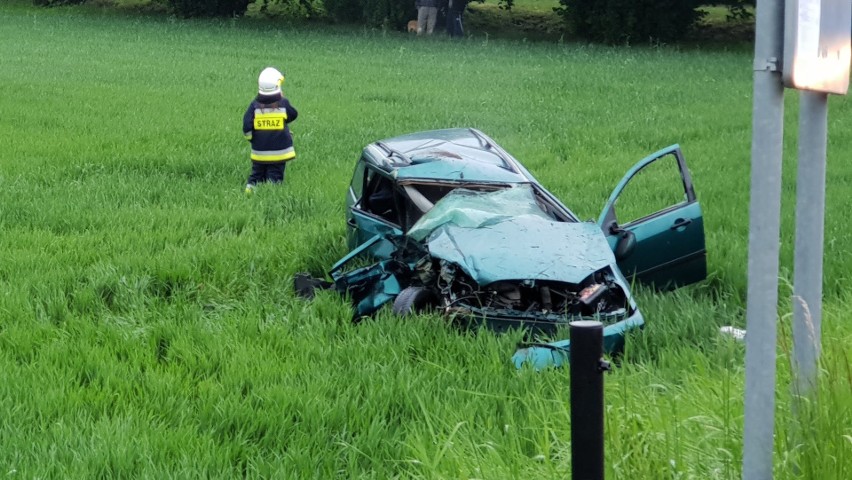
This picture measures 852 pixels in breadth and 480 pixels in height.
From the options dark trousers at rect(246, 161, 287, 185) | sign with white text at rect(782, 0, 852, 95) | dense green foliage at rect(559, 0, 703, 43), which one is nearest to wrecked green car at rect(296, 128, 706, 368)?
sign with white text at rect(782, 0, 852, 95)

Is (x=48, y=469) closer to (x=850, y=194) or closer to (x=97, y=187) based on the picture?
(x=97, y=187)

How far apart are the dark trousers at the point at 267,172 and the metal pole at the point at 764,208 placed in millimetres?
8554

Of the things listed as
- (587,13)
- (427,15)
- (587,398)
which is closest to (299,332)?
(587,398)

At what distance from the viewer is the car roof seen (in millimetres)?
7137

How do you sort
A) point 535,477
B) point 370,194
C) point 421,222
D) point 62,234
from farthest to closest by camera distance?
point 62,234, point 370,194, point 421,222, point 535,477

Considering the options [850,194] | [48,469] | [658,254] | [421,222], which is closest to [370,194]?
[421,222]

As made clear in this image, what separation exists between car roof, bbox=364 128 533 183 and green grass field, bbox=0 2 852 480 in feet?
3.19

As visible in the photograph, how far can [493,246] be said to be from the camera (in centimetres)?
585

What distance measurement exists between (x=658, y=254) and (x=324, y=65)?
2003 centimetres

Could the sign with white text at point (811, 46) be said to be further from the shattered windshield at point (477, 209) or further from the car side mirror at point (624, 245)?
the car side mirror at point (624, 245)

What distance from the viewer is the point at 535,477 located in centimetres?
374

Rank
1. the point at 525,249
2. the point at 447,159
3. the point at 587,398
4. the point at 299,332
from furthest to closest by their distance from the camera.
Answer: the point at 447,159
the point at 299,332
the point at 525,249
the point at 587,398

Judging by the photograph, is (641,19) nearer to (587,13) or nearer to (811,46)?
(587,13)

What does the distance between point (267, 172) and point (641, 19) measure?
28.5 m
